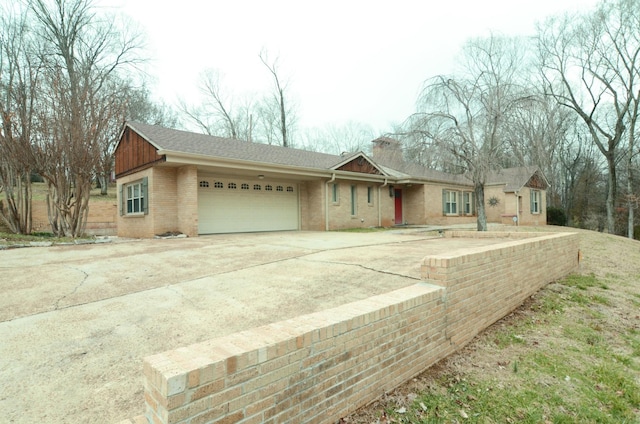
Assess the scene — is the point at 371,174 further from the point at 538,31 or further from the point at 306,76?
the point at 306,76

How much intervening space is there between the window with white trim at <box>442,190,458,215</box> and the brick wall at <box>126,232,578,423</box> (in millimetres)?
17698

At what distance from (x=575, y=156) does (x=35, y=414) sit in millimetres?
39335

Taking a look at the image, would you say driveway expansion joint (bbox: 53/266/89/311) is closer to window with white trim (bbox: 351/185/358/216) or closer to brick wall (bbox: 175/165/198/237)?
brick wall (bbox: 175/165/198/237)

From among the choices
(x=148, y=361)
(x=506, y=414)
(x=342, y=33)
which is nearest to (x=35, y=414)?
(x=148, y=361)

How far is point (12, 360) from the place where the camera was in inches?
101

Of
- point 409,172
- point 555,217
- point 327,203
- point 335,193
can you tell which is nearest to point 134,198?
point 327,203

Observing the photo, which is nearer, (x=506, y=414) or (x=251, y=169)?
(x=506, y=414)

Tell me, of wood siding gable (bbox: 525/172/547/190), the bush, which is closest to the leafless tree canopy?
wood siding gable (bbox: 525/172/547/190)

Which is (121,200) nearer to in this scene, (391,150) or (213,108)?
(391,150)

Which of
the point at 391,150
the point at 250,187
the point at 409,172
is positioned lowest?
the point at 250,187

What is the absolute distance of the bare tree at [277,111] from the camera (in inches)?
1243

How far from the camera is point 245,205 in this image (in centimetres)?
1392

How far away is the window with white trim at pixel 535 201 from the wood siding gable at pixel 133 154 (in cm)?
2494

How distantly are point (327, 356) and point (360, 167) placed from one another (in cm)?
1510
